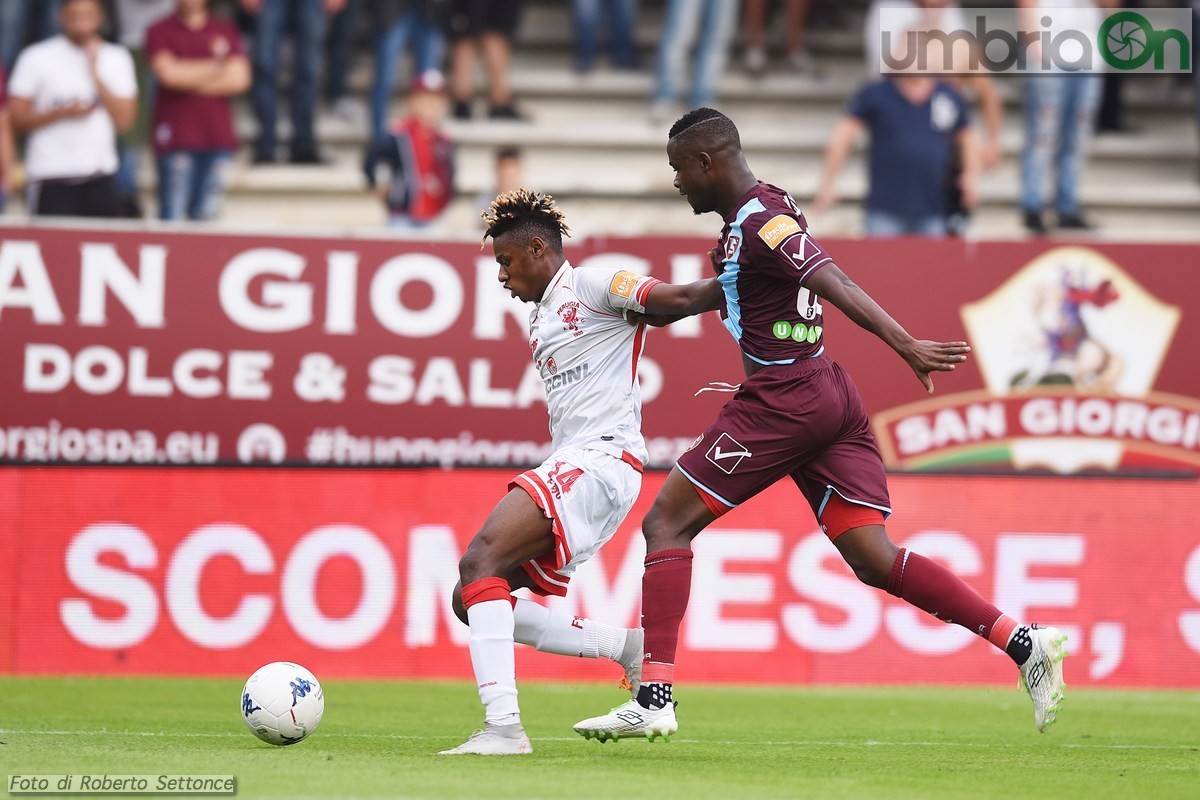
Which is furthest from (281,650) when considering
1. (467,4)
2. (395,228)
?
(467,4)

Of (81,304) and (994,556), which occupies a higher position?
(81,304)

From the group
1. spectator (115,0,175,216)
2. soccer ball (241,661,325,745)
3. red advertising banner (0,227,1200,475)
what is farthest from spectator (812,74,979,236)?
soccer ball (241,661,325,745)

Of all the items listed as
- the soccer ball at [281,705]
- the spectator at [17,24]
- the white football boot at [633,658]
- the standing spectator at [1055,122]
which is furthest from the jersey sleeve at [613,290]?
the spectator at [17,24]

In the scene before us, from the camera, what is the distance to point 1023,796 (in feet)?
19.6

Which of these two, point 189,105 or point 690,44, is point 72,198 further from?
point 690,44

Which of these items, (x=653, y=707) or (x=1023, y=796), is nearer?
(x=1023, y=796)

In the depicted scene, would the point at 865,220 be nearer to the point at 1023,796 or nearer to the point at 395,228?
the point at 395,228

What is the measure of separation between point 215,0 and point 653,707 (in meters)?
11.5

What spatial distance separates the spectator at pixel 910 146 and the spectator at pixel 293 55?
4.60 metres

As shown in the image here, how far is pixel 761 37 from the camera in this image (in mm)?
16922

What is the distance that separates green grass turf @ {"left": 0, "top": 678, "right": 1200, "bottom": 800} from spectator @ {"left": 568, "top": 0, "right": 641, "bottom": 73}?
7.77 m

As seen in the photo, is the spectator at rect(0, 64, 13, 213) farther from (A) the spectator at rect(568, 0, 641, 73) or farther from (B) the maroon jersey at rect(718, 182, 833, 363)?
(B) the maroon jersey at rect(718, 182, 833, 363)

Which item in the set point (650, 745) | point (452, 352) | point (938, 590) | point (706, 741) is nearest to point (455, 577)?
point (452, 352)

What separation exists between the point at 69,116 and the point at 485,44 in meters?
4.04
